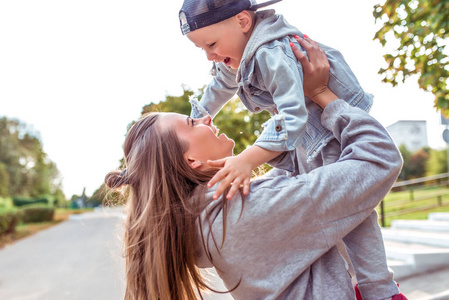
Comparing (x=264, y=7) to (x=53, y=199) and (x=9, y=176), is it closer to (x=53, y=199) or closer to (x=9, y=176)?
(x=9, y=176)

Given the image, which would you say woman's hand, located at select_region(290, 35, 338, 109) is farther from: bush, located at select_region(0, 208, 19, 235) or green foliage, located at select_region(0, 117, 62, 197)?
green foliage, located at select_region(0, 117, 62, 197)

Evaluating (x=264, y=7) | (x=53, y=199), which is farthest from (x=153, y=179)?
(x=53, y=199)

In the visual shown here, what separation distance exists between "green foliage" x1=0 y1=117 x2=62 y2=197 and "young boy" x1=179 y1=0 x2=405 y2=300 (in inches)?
968

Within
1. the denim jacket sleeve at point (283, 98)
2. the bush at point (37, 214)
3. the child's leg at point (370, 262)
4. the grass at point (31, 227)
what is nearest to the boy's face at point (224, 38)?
the denim jacket sleeve at point (283, 98)

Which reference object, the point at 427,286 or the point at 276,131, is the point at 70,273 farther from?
the point at 276,131

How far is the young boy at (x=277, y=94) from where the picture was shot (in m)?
1.12

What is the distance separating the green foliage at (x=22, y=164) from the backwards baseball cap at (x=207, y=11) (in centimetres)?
2456

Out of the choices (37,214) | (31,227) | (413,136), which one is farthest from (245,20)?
(413,136)

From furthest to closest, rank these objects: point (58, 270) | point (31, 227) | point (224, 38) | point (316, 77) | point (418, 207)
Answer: point (31, 227) < point (418, 207) < point (58, 270) < point (224, 38) < point (316, 77)

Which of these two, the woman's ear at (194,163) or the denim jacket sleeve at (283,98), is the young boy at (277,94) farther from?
the woman's ear at (194,163)

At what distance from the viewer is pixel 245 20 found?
139cm

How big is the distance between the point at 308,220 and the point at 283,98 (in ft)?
1.16

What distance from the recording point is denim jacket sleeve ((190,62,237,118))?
1.62 m

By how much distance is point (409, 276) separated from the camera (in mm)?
4961
